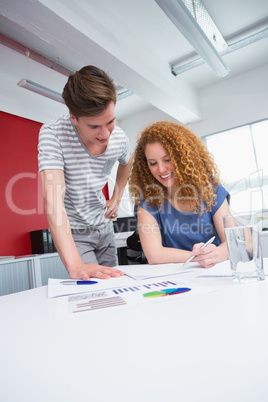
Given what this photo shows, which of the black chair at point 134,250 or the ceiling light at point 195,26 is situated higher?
the ceiling light at point 195,26

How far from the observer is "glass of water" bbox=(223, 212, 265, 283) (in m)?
0.69

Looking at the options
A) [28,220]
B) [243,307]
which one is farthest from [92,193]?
[28,220]

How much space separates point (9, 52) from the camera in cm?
338

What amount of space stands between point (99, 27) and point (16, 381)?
317 centimetres

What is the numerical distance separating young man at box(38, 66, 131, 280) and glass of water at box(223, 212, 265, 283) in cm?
37

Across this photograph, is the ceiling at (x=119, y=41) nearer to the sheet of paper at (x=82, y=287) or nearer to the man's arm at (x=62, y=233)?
the man's arm at (x=62, y=233)

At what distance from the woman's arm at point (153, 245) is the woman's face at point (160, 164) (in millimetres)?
177

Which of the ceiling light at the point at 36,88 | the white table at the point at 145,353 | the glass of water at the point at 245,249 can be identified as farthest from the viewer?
the ceiling light at the point at 36,88

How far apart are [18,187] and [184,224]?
299 cm

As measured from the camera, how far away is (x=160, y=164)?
4.68ft

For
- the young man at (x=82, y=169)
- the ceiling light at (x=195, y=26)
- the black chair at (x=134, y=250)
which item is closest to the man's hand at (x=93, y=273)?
the young man at (x=82, y=169)

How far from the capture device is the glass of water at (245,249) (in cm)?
69

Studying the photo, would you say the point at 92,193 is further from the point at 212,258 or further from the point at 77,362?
the point at 77,362

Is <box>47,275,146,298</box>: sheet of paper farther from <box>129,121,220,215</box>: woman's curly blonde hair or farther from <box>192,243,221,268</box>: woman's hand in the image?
<box>129,121,220,215</box>: woman's curly blonde hair
